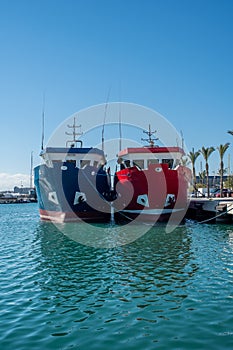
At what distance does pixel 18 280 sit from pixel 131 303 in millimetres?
4343

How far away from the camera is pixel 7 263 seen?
13281mm

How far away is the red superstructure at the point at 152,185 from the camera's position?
25.5m

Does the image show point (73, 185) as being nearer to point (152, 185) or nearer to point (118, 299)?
point (152, 185)

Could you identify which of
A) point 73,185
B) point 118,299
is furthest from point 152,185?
point 118,299

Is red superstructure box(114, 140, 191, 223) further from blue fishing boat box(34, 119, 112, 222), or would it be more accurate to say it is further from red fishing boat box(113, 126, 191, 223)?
blue fishing boat box(34, 119, 112, 222)

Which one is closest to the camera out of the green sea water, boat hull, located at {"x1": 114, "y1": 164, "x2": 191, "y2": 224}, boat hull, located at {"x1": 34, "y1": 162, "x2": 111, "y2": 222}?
the green sea water

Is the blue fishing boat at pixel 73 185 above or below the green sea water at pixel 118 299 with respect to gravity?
above

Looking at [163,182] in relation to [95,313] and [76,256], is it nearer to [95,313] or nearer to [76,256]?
[76,256]

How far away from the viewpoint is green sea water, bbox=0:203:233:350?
642 cm

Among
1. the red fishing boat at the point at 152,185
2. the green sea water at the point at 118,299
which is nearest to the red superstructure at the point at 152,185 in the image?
the red fishing boat at the point at 152,185

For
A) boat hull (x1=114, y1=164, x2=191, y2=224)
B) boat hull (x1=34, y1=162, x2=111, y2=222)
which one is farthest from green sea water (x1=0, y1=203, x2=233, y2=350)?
boat hull (x1=34, y1=162, x2=111, y2=222)

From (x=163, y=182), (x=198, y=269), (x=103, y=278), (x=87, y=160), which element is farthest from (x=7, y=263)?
(x=87, y=160)

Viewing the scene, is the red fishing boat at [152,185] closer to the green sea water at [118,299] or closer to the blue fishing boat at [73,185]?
the blue fishing boat at [73,185]

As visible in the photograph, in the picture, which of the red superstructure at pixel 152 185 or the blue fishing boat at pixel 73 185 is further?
the blue fishing boat at pixel 73 185
